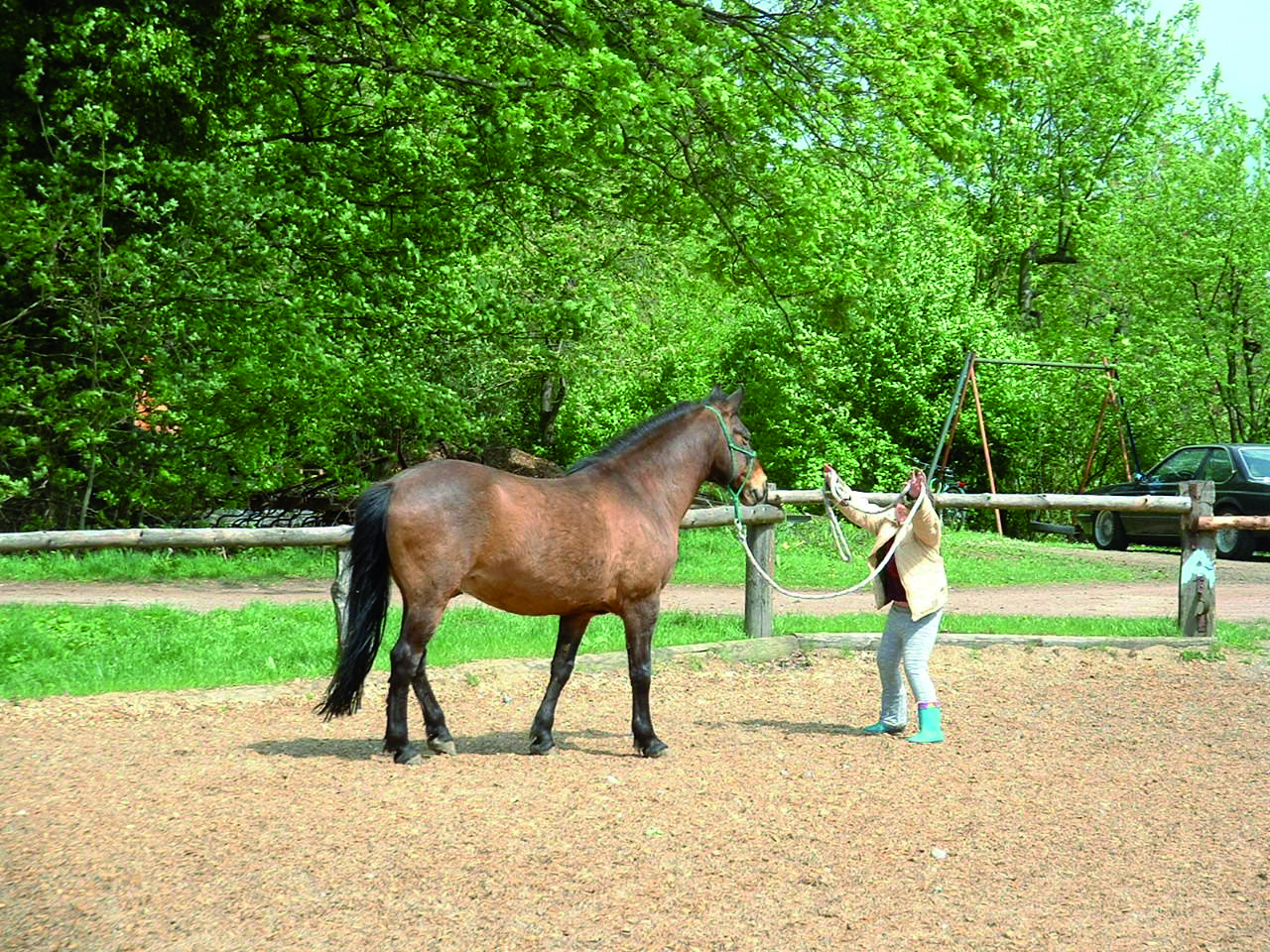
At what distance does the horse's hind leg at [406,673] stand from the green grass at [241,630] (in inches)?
95.2

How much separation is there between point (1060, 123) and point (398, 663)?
32137 millimetres

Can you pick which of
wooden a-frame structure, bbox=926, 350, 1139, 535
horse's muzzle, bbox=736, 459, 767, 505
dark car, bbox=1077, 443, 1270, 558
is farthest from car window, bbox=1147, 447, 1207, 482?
horse's muzzle, bbox=736, 459, 767, 505

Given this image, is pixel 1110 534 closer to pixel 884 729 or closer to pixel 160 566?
pixel 160 566

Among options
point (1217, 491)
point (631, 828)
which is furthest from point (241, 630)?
point (1217, 491)

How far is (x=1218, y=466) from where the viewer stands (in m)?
21.3

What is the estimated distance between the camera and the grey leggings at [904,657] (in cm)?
766

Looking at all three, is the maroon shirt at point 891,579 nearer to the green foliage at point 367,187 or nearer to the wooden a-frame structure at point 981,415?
the green foliage at point 367,187

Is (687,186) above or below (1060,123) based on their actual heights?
below

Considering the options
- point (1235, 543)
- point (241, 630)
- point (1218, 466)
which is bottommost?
point (1235, 543)

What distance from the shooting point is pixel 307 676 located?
9141mm

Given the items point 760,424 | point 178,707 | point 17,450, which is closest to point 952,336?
point 760,424

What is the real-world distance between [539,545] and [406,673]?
922 millimetres

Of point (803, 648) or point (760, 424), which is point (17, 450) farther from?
point (760, 424)

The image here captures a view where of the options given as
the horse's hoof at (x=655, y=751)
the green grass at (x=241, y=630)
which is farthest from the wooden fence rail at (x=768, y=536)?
the horse's hoof at (x=655, y=751)
